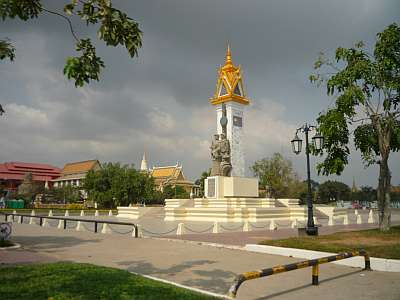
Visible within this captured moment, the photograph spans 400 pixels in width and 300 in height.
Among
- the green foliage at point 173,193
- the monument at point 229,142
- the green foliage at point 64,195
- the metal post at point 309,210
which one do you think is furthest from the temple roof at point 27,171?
the metal post at point 309,210

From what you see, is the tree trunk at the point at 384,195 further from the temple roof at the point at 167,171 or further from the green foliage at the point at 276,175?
the temple roof at the point at 167,171

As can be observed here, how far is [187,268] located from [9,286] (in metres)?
4.05

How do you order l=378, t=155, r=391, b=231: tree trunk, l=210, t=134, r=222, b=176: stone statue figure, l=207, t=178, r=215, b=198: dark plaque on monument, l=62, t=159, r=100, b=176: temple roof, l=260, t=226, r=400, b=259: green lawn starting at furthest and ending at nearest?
1. l=62, t=159, r=100, b=176: temple roof
2. l=210, t=134, r=222, b=176: stone statue figure
3. l=207, t=178, r=215, b=198: dark plaque on monument
4. l=378, t=155, r=391, b=231: tree trunk
5. l=260, t=226, r=400, b=259: green lawn

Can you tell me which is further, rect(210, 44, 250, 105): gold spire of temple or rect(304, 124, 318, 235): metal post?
rect(210, 44, 250, 105): gold spire of temple

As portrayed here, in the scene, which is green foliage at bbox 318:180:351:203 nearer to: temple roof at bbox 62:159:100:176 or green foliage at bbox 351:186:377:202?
green foliage at bbox 351:186:377:202

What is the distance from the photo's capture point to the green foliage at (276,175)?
57062 mm

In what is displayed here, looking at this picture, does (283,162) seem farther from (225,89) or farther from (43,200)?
(43,200)

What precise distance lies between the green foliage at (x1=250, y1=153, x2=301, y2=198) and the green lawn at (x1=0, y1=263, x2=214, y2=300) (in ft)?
165

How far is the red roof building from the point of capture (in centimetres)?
9725

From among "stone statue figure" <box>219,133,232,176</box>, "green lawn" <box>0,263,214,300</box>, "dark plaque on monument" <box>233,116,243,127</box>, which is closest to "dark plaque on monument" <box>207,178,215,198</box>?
"stone statue figure" <box>219,133,232,176</box>

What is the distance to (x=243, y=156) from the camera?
42.0m

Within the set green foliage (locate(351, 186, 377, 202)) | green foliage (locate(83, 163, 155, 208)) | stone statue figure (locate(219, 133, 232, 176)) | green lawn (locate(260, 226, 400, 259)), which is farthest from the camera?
green foliage (locate(351, 186, 377, 202))

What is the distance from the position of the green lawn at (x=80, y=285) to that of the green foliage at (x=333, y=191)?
89.5 metres

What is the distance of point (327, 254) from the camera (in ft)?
34.4
